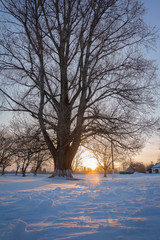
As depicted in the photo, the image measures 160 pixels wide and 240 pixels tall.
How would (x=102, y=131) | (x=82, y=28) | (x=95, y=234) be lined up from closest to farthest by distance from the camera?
(x=95, y=234) → (x=82, y=28) → (x=102, y=131)

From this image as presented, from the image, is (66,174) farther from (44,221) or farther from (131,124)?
(44,221)

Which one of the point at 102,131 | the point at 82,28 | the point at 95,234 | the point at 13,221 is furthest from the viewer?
the point at 102,131

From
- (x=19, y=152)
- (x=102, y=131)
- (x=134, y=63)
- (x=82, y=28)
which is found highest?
(x=82, y=28)

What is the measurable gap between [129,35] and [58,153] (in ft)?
28.9

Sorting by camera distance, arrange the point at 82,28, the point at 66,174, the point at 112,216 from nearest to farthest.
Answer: the point at 112,216, the point at 82,28, the point at 66,174

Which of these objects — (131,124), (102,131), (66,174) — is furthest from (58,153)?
(131,124)

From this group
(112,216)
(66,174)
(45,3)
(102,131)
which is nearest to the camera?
(112,216)

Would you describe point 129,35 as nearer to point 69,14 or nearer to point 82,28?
point 82,28

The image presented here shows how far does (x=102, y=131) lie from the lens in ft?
33.2

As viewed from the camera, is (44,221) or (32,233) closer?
(32,233)

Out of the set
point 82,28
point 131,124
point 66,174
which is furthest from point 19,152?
point 82,28

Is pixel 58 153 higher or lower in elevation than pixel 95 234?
higher

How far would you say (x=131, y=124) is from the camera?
10.0 meters

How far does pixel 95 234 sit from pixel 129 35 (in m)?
11.2
